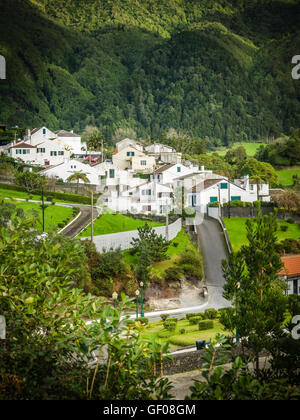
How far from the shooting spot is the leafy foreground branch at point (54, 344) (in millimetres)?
4418

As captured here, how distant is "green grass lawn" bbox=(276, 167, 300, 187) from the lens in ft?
161

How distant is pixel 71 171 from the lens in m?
40.0

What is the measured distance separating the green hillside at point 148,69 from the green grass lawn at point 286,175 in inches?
1581

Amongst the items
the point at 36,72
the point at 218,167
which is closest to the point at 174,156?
the point at 218,167

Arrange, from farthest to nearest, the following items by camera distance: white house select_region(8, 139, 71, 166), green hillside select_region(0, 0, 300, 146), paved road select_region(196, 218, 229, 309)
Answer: green hillside select_region(0, 0, 300, 146) < white house select_region(8, 139, 71, 166) < paved road select_region(196, 218, 229, 309)

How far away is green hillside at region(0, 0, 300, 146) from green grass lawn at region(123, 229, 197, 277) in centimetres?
6355

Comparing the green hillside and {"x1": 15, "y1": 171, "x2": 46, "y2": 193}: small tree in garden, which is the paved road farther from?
the green hillside

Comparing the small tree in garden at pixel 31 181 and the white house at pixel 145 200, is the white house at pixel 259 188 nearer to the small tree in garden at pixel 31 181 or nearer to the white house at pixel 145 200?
the white house at pixel 145 200

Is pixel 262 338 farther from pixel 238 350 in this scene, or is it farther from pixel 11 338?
pixel 11 338

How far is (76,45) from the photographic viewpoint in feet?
471

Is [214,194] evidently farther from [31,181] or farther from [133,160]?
[31,181]

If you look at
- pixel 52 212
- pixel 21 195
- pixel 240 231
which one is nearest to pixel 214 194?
pixel 240 231

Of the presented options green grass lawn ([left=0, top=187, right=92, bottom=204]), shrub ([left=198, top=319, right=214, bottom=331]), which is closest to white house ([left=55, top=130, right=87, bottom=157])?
green grass lawn ([left=0, top=187, right=92, bottom=204])
